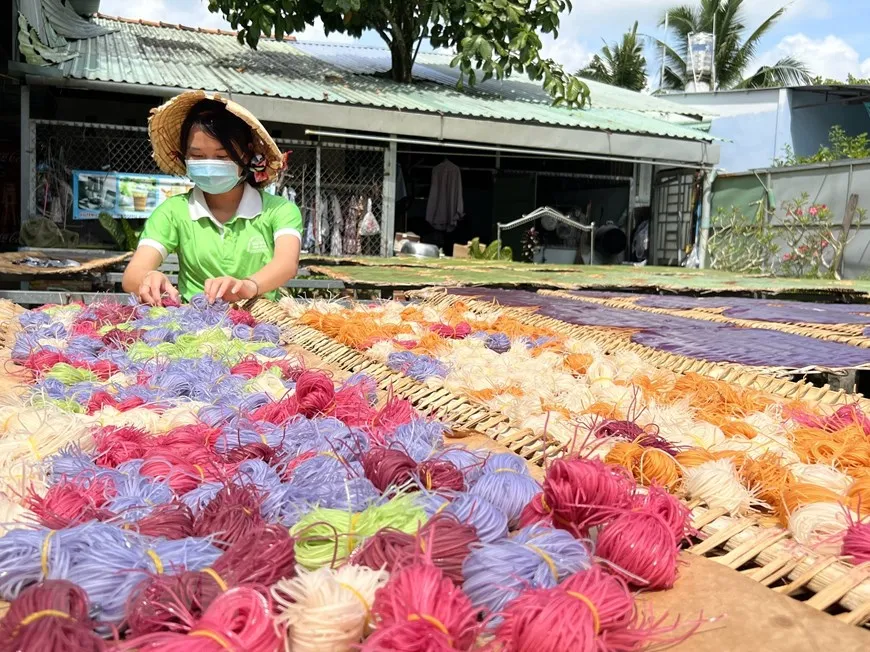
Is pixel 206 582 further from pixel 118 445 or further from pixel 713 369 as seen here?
pixel 713 369

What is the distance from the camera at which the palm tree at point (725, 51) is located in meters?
26.1

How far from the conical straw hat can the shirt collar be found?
0.49 ft

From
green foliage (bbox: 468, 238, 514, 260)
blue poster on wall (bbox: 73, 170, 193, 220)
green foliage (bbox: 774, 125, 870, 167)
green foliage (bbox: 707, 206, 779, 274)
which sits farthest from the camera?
green foliage (bbox: 774, 125, 870, 167)

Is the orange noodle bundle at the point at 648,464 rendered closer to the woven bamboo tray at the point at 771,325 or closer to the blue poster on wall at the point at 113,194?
the woven bamboo tray at the point at 771,325

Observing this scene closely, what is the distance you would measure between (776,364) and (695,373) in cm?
39

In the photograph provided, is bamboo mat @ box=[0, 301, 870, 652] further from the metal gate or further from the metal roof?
the metal gate

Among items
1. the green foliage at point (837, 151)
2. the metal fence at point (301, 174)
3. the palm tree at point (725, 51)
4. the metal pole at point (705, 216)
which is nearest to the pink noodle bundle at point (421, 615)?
the metal fence at point (301, 174)

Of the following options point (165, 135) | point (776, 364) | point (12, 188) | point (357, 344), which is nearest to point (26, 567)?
point (357, 344)

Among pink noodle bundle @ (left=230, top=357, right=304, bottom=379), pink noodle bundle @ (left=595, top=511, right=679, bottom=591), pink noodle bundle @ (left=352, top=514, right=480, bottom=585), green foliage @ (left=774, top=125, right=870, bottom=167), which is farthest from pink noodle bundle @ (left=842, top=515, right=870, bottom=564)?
green foliage @ (left=774, top=125, right=870, bottom=167)

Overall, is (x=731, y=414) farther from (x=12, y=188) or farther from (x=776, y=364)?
(x=12, y=188)

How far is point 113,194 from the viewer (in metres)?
9.55

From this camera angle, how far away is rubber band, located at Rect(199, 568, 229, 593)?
901mm

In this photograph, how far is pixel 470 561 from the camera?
998 mm

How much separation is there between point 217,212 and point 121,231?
6.52 meters
